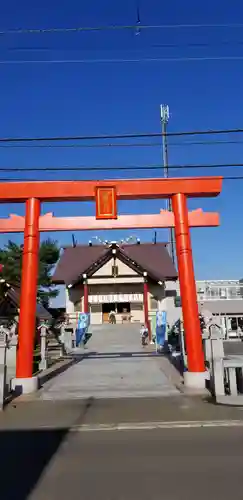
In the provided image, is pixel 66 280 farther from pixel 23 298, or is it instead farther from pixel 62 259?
pixel 23 298

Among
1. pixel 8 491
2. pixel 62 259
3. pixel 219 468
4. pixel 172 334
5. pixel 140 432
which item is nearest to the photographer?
pixel 8 491

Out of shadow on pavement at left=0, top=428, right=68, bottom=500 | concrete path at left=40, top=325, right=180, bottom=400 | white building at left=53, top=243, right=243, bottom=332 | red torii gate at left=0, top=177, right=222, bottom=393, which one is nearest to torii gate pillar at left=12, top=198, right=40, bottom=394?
red torii gate at left=0, top=177, right=222, bottom=393

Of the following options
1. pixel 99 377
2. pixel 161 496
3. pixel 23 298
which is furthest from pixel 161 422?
pixel 99 377

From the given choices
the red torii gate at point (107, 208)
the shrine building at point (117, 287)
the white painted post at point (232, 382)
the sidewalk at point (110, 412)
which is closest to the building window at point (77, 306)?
the shrine building at point (117, 287)

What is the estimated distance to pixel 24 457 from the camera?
5176 millimetres

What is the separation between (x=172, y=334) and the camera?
19000 mm

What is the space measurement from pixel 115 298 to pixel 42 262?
8602 millimetres

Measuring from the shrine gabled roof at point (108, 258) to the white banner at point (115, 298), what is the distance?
7.04 ft

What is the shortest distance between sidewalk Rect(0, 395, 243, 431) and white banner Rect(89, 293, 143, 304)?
2611 cm

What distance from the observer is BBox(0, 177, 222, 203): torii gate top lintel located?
34.8ft

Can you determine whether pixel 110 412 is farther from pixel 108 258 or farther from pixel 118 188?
pixel 108 258

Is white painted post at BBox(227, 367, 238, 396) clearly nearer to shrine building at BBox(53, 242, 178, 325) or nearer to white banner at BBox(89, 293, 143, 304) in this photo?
shrine building at BBox(53, 242, 178, 325)

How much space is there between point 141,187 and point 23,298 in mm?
4088

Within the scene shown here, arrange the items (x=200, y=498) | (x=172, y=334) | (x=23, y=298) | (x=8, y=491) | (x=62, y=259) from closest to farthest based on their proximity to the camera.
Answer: (x=200, y=498), (x=8, y=491), (x=23, y=298), (x=172, y=334), (x=62, y=259)
